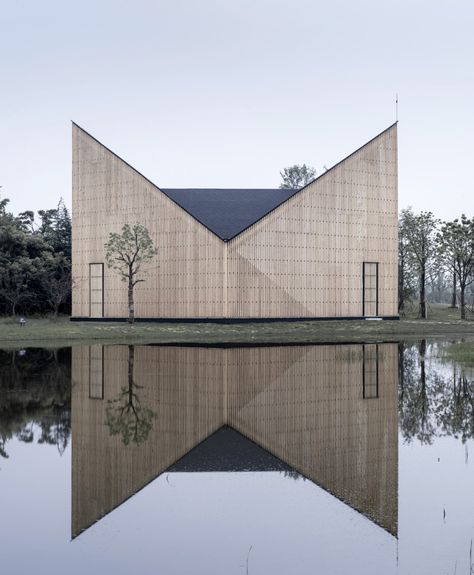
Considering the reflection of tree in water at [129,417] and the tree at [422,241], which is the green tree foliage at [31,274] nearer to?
the tree at [422,241]

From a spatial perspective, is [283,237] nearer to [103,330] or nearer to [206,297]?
[206,297]

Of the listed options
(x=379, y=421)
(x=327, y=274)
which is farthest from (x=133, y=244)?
(x=379, y=421)

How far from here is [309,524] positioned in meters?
7.77

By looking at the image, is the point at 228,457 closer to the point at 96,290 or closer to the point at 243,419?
the point at 243,419

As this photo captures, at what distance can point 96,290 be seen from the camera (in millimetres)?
53719

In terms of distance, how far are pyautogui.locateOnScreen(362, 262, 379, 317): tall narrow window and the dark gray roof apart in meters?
8.13

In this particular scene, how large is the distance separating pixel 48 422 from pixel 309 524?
23.9 ft

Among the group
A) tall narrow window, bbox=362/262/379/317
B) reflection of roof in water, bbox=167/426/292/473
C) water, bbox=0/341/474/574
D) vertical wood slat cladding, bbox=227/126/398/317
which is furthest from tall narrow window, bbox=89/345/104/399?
tall narrow window, bbox=362/262/379/317

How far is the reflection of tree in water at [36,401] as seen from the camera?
12586 mm

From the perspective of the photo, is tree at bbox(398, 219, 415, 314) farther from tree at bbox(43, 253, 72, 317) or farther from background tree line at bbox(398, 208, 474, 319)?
tree at bbox(43, 253, 72, 317)

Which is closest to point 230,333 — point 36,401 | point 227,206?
point 227,206

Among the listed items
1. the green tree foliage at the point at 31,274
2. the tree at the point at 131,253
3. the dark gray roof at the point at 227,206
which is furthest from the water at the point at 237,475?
the green tree foliage at the point at 31,274

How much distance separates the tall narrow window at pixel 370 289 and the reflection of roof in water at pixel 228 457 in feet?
137

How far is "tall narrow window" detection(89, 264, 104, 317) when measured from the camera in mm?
53469
